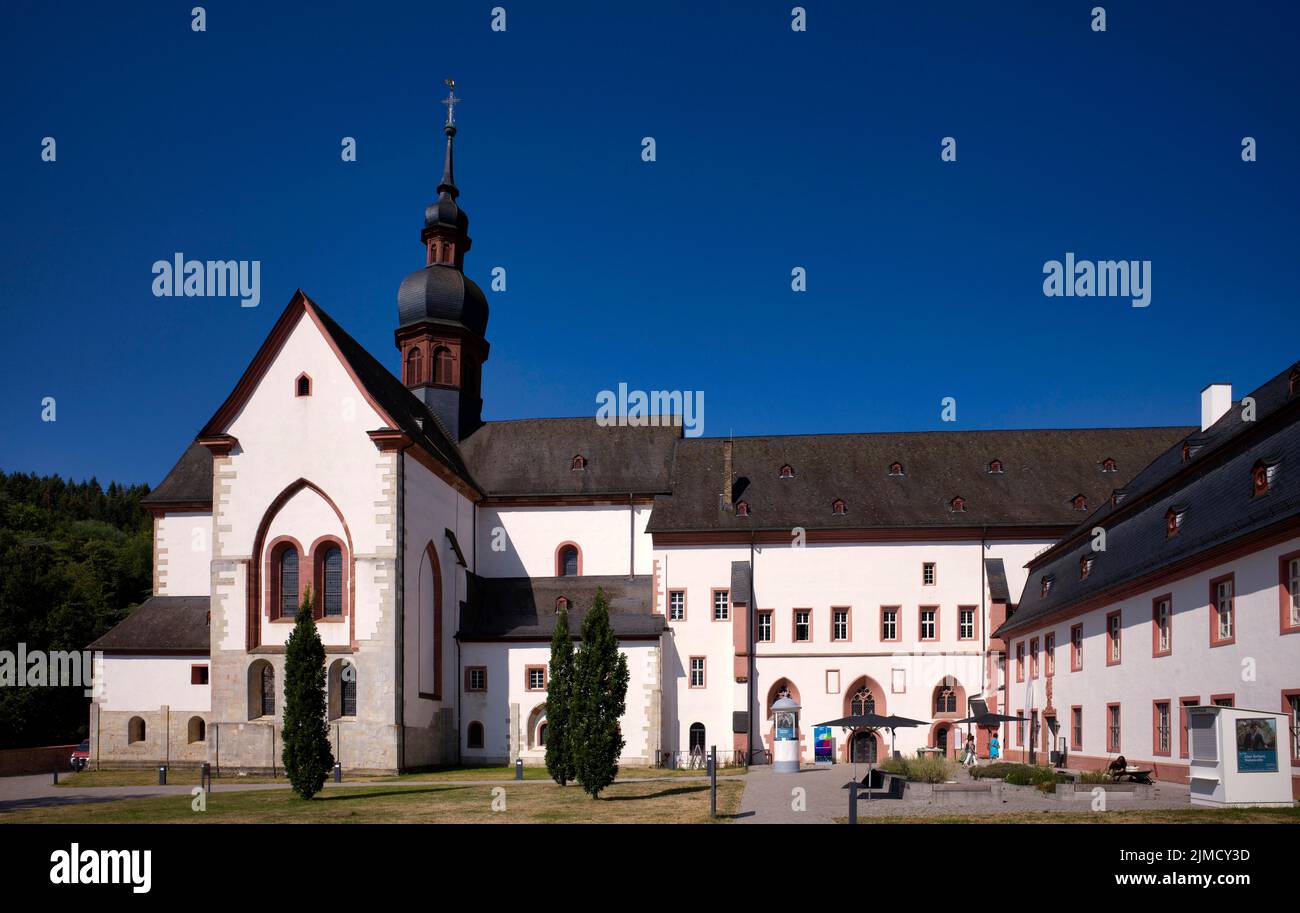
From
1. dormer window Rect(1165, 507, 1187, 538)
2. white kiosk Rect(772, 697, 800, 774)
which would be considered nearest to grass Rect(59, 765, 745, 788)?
white kiosk Rect(772, 697, 800, 774)

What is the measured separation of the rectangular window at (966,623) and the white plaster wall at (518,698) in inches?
500

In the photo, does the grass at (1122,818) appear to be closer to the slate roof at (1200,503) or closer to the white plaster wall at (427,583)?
the slate roof at (1200,503)

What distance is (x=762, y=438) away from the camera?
5456 cm

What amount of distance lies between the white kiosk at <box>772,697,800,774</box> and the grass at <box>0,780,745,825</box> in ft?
19.0

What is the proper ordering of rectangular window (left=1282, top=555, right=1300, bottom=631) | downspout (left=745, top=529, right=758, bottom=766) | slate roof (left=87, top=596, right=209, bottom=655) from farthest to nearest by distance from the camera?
downspout (left=745, top=529, right=758, bottom=766) → slate roof (left=87, top=596, right=209, bottom=655) → rectangular window (left=1282, top=555, right=1300, bottom=631)

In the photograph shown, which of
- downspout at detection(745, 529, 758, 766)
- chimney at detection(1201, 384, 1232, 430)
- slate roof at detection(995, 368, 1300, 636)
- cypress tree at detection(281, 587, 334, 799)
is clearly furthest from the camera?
downspout at detection(745, 529, 758, 766)

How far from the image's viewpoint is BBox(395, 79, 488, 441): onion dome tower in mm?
54469

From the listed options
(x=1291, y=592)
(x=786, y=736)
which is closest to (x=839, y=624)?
(x=786, y=736)

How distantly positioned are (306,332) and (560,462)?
15.6 meters

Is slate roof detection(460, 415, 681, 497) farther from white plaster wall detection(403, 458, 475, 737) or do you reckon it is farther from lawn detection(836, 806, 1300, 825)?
lawn detection(836, 806, 1300, 825)

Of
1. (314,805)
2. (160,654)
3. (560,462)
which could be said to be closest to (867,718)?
(314,805)

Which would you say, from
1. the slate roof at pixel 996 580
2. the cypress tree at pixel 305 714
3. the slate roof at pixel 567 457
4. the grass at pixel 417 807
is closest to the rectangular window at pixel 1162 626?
the grass at pixel 417 807

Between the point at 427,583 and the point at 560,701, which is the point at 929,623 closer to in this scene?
the point at 427,583
